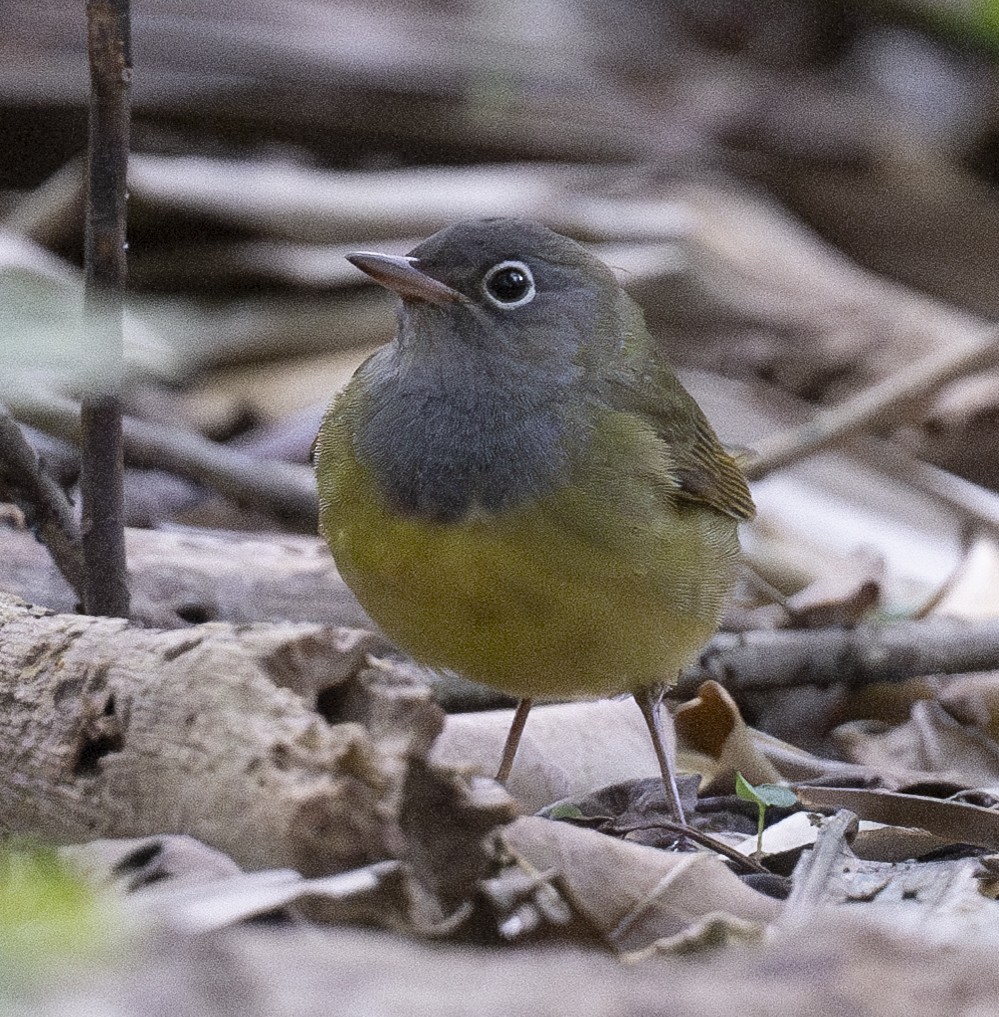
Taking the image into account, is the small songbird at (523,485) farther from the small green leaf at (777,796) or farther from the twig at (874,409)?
the twig at (874,409)

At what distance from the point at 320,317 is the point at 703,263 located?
2309 millimetres

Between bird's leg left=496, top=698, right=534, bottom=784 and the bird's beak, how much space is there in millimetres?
1191

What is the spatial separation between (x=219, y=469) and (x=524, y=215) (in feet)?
10.2

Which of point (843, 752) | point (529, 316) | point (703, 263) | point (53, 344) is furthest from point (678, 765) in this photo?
point (703, 263)

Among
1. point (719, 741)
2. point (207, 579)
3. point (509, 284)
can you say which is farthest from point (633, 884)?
point (207, 579)

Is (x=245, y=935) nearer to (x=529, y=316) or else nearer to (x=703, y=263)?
(x=529, y=316)

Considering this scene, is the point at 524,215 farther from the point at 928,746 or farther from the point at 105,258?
the point at 105,258

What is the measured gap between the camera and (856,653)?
18.9 feet

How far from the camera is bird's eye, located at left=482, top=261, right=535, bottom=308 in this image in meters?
4.62

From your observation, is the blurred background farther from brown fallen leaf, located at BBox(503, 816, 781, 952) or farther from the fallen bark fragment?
brown fallen leaf, located at BBox(503, 816, 781, 952)

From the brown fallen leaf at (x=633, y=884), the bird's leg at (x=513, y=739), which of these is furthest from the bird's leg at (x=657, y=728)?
the brown fallen leaf at (x=633, y=884)

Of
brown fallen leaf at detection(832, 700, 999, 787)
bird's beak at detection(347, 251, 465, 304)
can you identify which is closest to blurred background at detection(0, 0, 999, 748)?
brown fallen leaf at detection(832, 700, 999, 787)

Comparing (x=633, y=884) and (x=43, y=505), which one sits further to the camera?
(x=43, y=505)

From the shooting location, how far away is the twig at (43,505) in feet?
14.1
